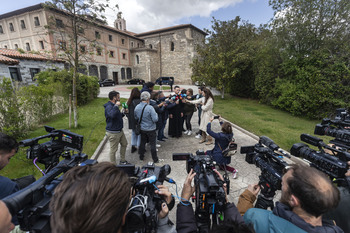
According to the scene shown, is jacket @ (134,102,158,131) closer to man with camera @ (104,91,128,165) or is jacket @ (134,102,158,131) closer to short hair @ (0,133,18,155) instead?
man with camera @ (104,91,128,165)

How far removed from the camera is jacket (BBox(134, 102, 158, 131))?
403 cm

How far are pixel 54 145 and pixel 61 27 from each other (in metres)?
5.66

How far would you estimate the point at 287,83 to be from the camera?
11.3 metres

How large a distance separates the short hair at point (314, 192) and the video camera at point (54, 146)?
8.36 ft

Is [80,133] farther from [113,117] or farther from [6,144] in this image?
[6,144]

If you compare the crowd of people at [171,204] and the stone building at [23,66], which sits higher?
the stone building at [23,66]

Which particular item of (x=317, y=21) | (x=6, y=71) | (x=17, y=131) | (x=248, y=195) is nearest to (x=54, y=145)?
(x=248, y=195)

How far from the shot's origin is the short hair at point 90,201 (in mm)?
739

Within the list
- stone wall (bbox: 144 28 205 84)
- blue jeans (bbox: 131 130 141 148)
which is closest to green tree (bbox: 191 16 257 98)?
blue jeans (bbox: 131 130 141 148)

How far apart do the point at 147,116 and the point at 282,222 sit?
11.2 feet

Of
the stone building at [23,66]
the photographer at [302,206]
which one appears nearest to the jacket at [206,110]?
the photographer at [302,206]

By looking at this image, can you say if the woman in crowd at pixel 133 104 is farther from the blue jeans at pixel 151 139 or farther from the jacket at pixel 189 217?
the jacket at pixel 189 217

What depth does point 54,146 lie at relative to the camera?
91.0 inches

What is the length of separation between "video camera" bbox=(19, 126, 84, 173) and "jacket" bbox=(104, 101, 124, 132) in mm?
1364
